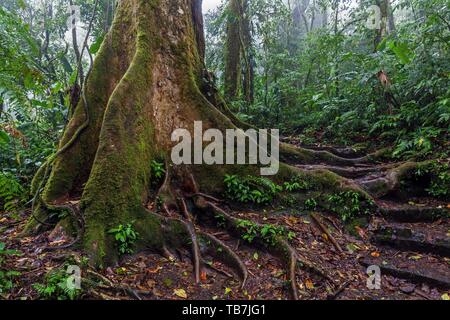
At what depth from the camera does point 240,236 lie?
4586 mm

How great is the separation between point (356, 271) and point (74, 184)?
4.08m

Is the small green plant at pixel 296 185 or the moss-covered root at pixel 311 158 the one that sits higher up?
the moss-covered root at pixel 311 158

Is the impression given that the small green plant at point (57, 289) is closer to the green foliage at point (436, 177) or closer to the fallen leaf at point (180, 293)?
the fallen leaf at point (180, 293)

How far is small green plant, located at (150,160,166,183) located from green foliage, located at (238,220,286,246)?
1.38m

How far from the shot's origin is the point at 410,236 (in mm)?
4703

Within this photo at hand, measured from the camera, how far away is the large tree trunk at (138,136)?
421 centimetres

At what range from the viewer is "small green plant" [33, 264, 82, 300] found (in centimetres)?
292

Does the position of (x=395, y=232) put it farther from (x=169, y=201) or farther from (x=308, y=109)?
(x=308, y=109)

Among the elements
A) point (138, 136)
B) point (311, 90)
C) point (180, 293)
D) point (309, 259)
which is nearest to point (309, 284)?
point (309, 259)

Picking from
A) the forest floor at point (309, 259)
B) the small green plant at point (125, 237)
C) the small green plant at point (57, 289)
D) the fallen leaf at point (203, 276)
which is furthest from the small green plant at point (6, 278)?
the fallen leaf at point (203, 276)

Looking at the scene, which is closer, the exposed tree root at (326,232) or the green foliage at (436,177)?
the exposed tree root at (326,232)

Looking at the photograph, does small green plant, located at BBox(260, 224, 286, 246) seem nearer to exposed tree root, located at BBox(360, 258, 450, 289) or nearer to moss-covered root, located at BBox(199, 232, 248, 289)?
moss-covered root, located at BBox(199, 232, 248, 289)

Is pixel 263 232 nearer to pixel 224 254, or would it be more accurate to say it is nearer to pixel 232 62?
pixel 224 254

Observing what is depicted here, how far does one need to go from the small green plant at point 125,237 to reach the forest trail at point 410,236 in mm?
2987
